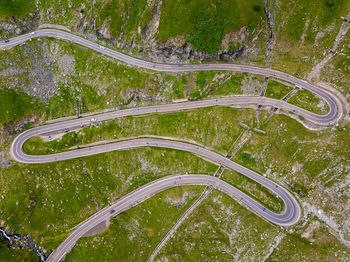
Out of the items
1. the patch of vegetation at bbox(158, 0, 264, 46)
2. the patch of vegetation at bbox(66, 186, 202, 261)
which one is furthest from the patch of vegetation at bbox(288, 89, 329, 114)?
the patch of vegetation at bbox(66, 186, 202, 261)

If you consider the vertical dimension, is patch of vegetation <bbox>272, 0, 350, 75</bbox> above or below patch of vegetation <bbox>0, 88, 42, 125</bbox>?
A: above

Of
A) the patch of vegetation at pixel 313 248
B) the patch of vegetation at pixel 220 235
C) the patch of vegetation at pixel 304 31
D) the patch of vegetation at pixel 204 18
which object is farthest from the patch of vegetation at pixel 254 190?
Answer: the patch of vegetation at pixel 204 18

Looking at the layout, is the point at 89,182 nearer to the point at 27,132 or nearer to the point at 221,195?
the point at 27,132

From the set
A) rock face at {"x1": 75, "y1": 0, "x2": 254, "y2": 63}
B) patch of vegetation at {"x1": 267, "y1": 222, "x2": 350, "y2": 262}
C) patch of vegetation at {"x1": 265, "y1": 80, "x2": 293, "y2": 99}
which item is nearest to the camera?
patch of vegetation at {"x1": 267, "y1": 222, "x2": 350, "y2": 262}

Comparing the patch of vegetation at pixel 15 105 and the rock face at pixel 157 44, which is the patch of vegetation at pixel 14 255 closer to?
the patch of vegetation at pixel 15 105

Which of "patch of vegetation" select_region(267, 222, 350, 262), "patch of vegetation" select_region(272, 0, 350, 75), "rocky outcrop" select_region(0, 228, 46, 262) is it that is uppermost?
"patch of vegetation" select_region(272, 0, 350, 75)

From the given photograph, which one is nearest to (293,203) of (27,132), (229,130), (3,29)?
(229,130)

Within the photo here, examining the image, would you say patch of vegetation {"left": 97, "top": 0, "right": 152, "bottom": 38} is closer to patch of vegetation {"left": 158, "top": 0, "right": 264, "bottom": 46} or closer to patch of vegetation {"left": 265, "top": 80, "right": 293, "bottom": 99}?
patch of vegetation {"left": 158, "top": 0, "right": 264, "bottom": 46}
